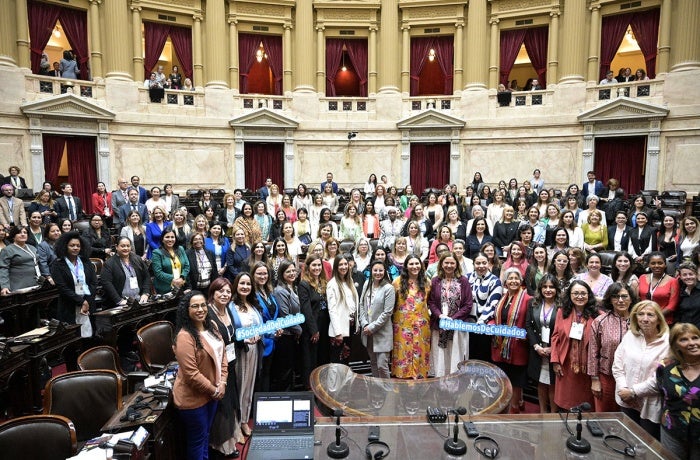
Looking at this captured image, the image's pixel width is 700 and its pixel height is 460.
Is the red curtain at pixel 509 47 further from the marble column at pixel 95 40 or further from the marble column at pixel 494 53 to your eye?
the marble column at pixel 95 40

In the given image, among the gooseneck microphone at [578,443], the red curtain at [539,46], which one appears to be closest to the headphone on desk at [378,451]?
the gooseneck microphone at [578,443]

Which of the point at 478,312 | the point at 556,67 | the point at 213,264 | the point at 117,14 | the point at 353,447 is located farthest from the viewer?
the point at 556,67

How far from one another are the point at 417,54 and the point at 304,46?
3.92 meters

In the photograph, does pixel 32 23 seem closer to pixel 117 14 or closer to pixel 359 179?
pixel 117 14

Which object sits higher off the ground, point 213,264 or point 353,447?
point 213,264

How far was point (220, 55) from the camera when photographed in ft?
49.1

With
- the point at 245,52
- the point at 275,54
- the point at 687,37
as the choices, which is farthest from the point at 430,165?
the point at 687,37

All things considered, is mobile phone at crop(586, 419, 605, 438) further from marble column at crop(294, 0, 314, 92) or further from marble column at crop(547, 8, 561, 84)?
marble column at crop(294, 0, 314, 92)

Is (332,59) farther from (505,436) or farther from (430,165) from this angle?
(505,436)

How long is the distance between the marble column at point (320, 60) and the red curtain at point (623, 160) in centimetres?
894

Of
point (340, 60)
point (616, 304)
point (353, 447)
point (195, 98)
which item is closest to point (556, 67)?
point (340, 60)

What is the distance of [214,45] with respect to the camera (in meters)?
14.9

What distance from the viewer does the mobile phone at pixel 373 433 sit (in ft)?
9.68

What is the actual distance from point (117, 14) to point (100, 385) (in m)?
13.6
